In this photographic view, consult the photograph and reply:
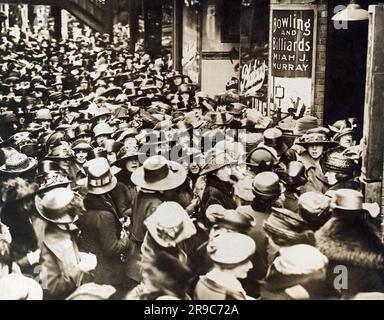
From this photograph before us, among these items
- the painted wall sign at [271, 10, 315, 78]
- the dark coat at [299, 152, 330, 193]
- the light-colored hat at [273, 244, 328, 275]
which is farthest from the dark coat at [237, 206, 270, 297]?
the painted wall sign at [271, 10, 315, 78]

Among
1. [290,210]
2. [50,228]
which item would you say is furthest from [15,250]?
[290,210]

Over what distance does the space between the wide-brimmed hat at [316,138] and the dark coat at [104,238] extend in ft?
5.29

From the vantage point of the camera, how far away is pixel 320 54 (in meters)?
4.77

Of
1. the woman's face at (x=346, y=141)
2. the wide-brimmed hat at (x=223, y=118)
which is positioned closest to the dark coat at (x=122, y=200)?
the wide-brimmed hat at (x=223, y=118)

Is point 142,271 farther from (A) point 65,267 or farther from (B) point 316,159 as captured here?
(B) point 316,159

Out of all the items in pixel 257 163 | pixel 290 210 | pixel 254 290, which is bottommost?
pixel 254 290

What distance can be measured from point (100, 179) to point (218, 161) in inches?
37.5

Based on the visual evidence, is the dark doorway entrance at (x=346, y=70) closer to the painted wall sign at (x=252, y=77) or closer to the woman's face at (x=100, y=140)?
the painted wall sign at (x=252, y=77)

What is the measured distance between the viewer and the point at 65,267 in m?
4.73

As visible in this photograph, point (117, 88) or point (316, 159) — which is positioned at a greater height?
point (117, 88)

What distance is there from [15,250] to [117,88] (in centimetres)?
153

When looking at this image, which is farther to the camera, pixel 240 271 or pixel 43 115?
pixel 43 115

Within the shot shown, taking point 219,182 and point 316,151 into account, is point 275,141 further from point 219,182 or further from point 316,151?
point 219,182

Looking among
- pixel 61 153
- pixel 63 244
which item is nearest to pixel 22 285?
pixel 63 244
